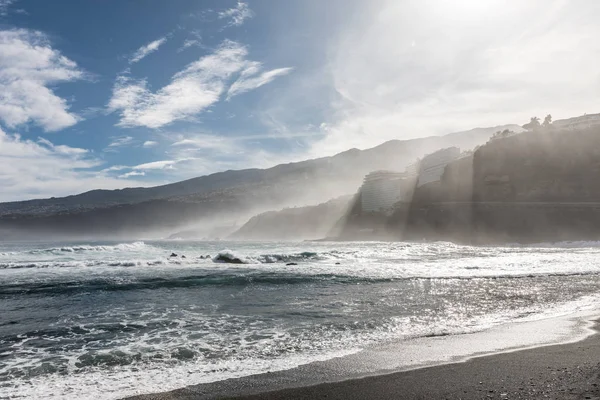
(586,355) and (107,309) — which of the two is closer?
(586,355)

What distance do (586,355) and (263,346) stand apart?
5.04 m

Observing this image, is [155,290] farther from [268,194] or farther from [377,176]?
[268,194]

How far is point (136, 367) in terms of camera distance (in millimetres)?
6203

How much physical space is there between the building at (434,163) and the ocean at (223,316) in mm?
73747

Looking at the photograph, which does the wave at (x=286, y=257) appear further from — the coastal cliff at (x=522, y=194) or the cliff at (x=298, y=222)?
the cliff at (x=298, y=222)

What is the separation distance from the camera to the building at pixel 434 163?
9050cm

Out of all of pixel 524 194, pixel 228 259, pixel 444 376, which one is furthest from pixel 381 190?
pixel 444 376

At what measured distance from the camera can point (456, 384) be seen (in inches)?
198

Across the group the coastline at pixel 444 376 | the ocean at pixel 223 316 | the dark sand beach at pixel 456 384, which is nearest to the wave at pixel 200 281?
the ocean at pixel 223 316

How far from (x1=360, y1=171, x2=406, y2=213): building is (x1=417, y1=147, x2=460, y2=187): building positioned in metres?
4.76

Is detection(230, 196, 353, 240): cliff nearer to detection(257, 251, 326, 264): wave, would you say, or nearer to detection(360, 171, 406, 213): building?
detection(360, 171, 406, 213): building

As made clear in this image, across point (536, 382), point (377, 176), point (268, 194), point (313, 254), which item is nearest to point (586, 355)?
point (536, 382)

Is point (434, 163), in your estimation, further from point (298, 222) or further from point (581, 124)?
point (298, 222)

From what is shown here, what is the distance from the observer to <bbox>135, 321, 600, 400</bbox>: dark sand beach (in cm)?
462
